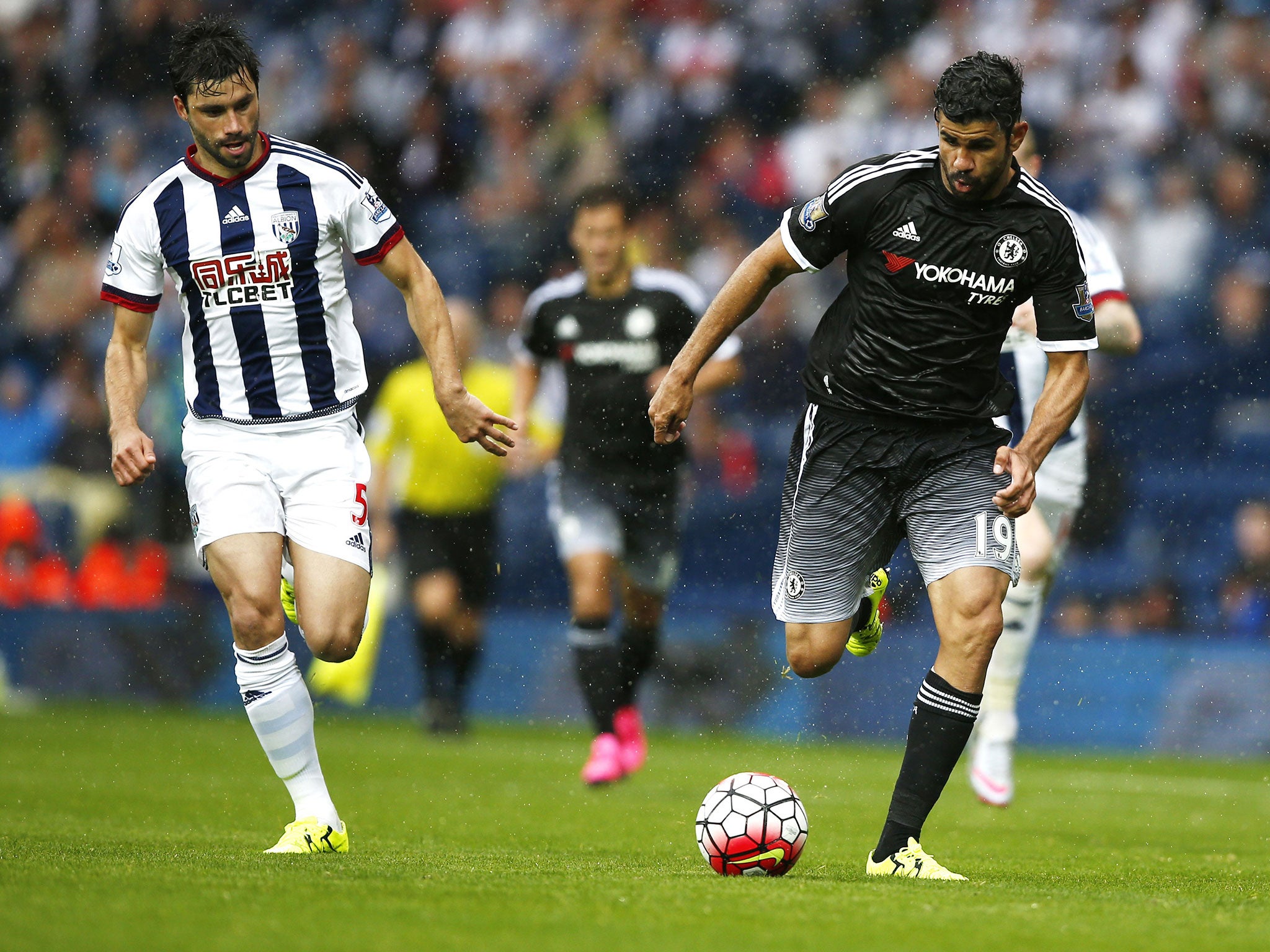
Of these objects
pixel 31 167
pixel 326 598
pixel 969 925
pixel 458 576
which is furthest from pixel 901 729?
pixel 31 167

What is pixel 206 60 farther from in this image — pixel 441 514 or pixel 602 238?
pixel 441 514

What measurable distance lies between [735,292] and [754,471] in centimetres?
713

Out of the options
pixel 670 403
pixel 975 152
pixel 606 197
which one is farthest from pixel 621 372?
pixel 975 152

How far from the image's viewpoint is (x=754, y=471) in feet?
40.3

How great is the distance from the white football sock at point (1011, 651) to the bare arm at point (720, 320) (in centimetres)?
290

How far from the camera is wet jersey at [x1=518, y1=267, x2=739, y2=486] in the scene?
826 cm

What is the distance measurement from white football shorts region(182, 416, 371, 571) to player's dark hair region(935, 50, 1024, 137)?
2.21 meters

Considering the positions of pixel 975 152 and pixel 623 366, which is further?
pixel 623 366

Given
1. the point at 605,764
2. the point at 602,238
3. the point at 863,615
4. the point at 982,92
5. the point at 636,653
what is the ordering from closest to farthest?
the point at 982,92, the point at 863,615, the point at 605,764, the point at 602,238, the point at 636,653

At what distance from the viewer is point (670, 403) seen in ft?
17.2

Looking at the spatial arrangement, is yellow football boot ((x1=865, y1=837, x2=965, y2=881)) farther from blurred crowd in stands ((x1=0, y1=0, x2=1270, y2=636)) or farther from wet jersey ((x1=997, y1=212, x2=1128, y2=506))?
blurred crowd in stands ((x1=0, y1=0, x2=1270, y2=636))

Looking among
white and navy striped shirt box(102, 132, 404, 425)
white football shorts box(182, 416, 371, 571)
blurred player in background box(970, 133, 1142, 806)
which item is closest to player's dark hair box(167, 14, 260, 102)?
white and navy striped shirt box(102, 132, 404, 425)

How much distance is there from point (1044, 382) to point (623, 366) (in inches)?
86.1

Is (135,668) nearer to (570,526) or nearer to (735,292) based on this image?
(570,526)
